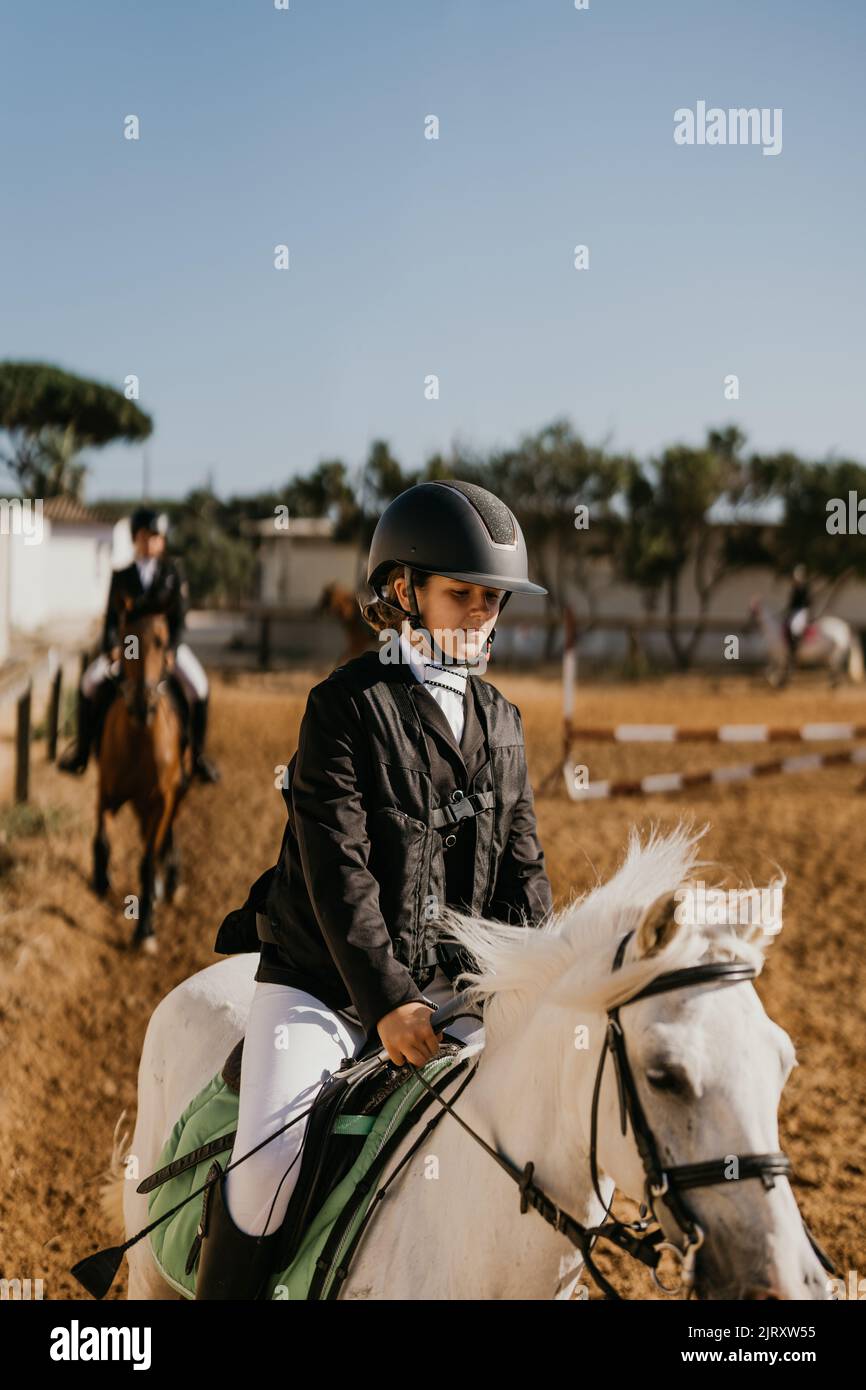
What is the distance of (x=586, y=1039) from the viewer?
1.71 metres

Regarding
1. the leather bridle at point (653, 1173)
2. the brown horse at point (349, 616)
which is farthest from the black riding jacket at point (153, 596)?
the brown horse at point (349, 616)

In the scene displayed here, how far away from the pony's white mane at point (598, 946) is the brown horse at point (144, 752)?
5360 millimetres

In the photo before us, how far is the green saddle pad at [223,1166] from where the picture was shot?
2057mm

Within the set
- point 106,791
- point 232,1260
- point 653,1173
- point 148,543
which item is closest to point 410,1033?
point 653,1173

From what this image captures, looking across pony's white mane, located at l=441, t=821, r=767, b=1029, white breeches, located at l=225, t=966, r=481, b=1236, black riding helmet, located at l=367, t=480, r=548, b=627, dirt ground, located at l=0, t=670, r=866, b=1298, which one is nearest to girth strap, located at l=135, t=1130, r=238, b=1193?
white breeches, located at l=225, t=966, r=481, b=1236

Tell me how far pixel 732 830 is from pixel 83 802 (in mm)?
5984

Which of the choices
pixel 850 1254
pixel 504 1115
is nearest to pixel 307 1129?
pixel 504 1115

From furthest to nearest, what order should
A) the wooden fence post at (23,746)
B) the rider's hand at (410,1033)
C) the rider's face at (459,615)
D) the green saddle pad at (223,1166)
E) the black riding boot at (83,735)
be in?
the wooden fence post at (23,746) → the black riding boot at (83,735) → the rider's face at (459,615) → the green saddle pad at (223,1166) → the rider's hand at (410,1033)

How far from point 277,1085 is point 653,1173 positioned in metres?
0.82

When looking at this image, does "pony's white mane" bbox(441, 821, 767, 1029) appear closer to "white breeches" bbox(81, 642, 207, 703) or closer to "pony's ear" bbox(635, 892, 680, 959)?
"pony's ear" bbox(635, 892, 680, 959)

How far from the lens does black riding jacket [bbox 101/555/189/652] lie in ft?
23.7

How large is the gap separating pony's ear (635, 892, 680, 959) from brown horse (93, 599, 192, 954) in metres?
5.74

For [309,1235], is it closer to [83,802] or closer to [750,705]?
[83,802]

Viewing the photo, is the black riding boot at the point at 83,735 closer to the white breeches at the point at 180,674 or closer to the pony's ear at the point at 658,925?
the white breeches at the point at 180,674
